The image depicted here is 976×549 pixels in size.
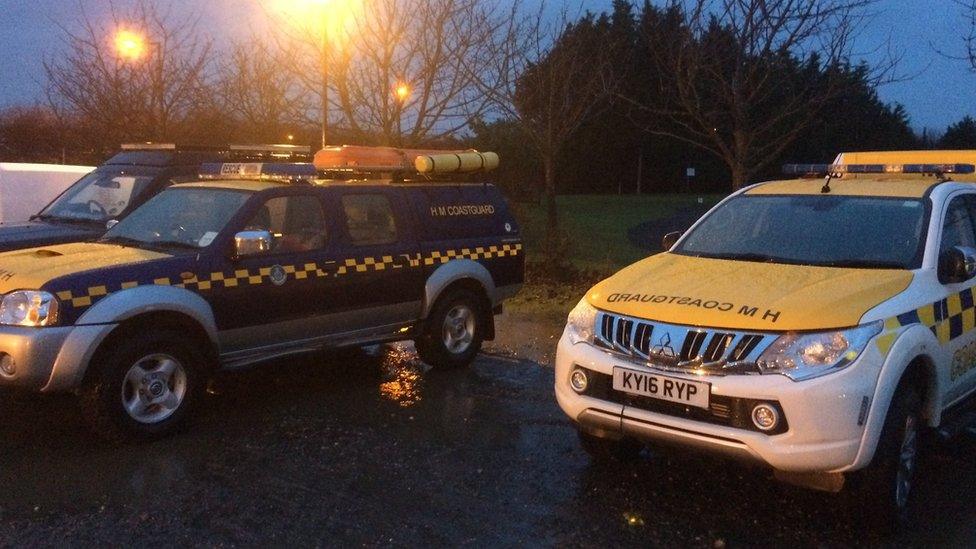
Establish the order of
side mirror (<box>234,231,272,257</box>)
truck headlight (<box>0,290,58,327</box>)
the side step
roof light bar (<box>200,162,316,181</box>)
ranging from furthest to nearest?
roof light bar (<box>200,162,316,181</box>)
side mirror (<box>234,231,272,257</box>)
truck headlight (<box>0,290,58,327</box>)
the side step

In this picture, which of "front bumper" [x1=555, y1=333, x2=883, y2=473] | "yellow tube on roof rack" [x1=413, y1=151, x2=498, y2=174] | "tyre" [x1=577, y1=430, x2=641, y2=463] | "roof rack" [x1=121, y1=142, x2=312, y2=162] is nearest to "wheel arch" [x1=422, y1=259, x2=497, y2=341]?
"yellow tube on roof rack" [x1=413, y1=151, x2=498, y2=174]

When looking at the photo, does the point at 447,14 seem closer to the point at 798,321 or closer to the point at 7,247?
the point at 7,247

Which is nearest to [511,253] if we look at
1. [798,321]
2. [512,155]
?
[798,321]

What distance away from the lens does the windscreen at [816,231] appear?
4.95 m

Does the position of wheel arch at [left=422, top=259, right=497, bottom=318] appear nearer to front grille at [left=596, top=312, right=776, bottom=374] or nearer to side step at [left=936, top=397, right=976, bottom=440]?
front grille at [left=596, top=312, right=776, bottom=374]

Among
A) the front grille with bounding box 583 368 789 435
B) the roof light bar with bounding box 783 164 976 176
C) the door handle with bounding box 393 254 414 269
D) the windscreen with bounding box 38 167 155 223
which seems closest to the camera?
the front grille with bounding box 583 368 789 435

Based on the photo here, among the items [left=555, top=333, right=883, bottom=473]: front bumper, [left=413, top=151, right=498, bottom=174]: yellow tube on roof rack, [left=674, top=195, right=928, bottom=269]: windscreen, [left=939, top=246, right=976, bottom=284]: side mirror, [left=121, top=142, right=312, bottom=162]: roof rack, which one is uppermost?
[left=121, top=142, right=312, bottom=162]: roof rack

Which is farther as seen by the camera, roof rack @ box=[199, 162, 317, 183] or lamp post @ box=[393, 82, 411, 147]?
lamp post @ box=[393, 82, 411, 147]

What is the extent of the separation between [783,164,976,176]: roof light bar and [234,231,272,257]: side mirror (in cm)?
387

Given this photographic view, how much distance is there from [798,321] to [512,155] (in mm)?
22387

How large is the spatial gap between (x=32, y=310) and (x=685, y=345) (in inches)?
147

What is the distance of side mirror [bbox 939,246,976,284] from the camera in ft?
15.6

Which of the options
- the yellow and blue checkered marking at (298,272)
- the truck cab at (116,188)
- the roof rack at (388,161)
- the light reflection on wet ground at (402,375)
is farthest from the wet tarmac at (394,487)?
the truck cab at (116,188)

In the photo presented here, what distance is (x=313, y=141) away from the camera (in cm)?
1720
